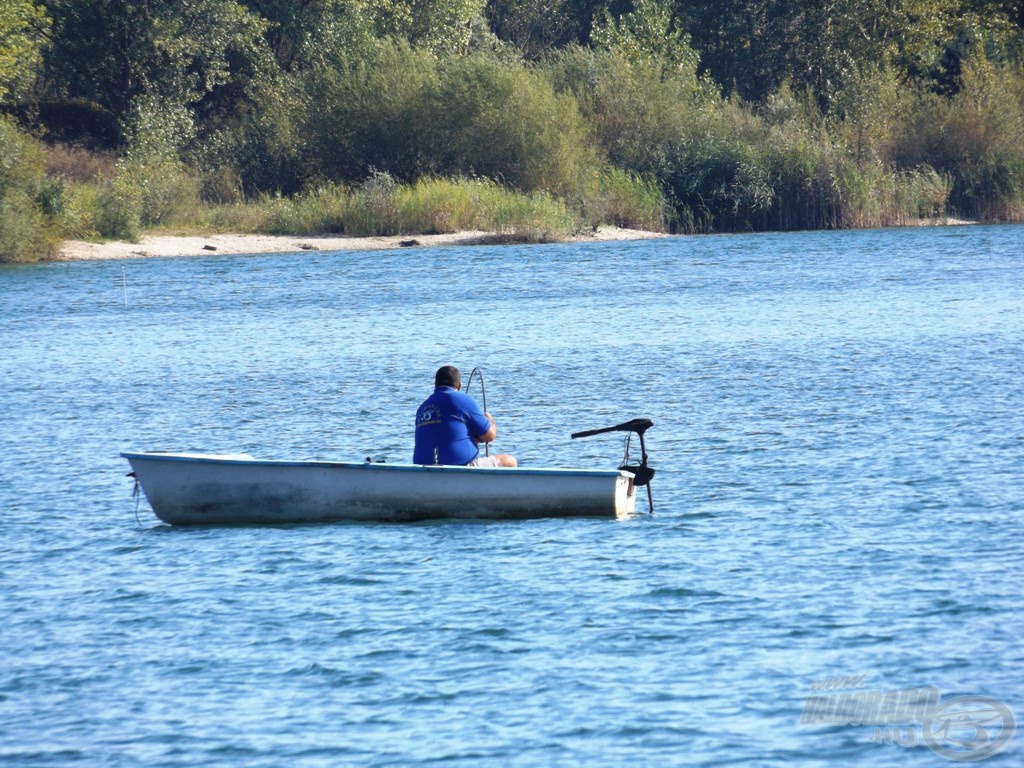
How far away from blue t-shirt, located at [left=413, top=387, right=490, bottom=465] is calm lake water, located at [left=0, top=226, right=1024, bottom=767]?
2.34ft

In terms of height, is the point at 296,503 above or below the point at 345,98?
below

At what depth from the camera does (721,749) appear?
8.11 metres

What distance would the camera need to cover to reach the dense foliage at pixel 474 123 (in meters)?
52.6

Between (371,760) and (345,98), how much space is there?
50.6 meters

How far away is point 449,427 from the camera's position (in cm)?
1309

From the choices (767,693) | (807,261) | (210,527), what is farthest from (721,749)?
(807,261)

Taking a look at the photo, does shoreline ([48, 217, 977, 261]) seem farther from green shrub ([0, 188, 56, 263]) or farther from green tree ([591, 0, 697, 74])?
green tree ([591, 0, 697, 74])

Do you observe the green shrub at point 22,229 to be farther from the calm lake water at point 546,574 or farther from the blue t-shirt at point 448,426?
the blue t-shirt at point 448,426

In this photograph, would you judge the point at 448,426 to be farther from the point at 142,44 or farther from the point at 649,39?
the point at 649,39

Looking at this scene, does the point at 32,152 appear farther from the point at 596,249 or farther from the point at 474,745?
the point at 474,745

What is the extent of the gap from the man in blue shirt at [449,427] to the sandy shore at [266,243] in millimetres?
37675

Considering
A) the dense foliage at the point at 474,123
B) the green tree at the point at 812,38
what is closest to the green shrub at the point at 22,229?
the dense foliage at the point at 474,123

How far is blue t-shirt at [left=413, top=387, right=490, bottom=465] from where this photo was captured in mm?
13070

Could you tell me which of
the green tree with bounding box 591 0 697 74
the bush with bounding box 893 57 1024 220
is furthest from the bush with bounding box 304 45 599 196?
the bush with bounding box 893 57 1024 220
